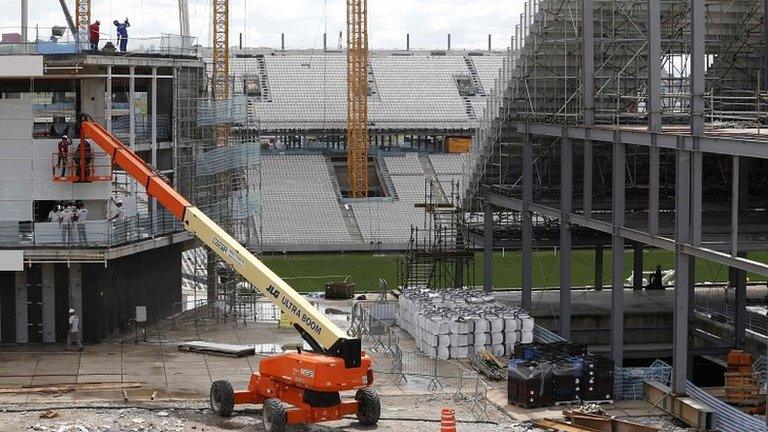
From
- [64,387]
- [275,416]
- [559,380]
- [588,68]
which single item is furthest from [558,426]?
[588,68]

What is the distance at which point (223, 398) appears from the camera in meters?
29.3

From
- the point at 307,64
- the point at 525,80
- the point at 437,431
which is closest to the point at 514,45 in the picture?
the point at 525,80

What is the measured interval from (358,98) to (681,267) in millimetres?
54464

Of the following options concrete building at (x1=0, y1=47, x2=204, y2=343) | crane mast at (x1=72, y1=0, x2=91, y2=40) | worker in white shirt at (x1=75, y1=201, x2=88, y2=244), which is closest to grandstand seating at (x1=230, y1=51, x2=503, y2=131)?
crane mast at (x1=72, y1=0, x2=91, y2=40)

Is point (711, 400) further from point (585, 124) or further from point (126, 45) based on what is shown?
point (126, 45)

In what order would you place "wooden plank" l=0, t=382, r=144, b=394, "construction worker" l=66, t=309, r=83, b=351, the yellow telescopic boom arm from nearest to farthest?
the yellow telescopic boom arm → "wooden plank" l=0, t=382, r=144, b=394 → "construction worker" l=66, t=309, r=83, b=351

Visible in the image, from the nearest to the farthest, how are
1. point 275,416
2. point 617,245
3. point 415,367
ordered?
point 275,416
point 617,245
point 415,367

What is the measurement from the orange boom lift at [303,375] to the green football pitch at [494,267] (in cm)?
2510

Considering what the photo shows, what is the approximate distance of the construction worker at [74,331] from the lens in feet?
121

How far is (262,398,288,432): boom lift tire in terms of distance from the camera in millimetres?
27547

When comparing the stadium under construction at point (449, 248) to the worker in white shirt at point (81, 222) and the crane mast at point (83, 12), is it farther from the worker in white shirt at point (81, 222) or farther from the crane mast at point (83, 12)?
the crane mast at point (83, 12)

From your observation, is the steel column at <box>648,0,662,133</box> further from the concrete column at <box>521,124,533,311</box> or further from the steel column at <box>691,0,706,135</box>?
the concrete column at <box>521,124,533,311</box>

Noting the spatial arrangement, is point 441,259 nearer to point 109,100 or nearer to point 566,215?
point 566,215

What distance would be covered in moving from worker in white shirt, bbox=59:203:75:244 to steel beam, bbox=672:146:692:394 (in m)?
15.4
